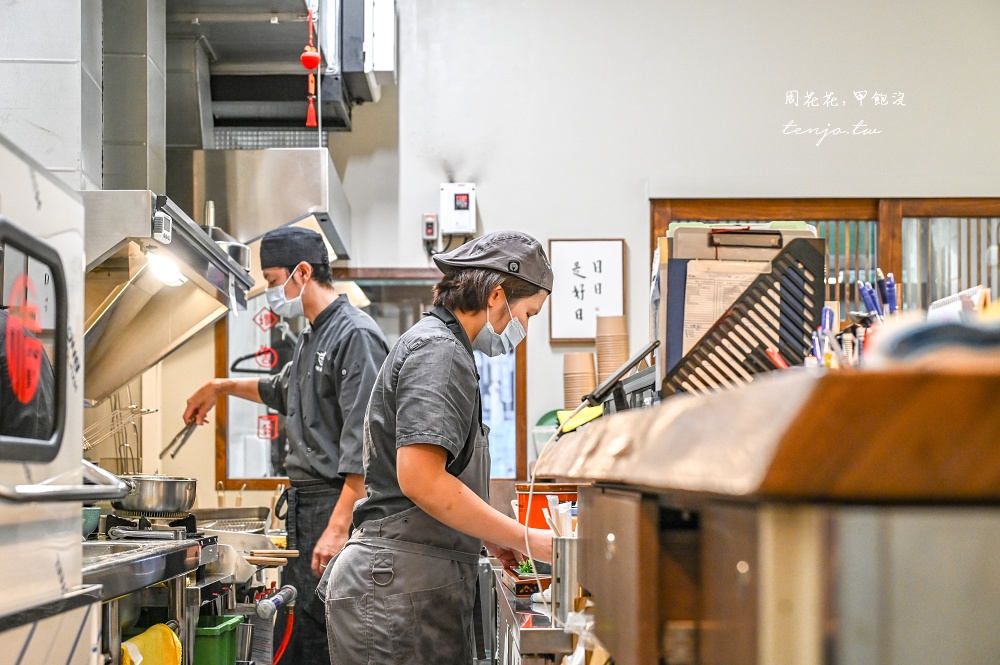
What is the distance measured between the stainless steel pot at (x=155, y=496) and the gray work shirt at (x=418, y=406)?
47.0 inches

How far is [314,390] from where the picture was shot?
→ 130 inches

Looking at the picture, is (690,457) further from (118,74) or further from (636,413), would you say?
(118,74)

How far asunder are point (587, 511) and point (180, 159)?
12.2 feet

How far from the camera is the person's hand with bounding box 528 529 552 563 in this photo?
164 cm

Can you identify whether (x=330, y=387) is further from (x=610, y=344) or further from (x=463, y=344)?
(x=610, y=344)

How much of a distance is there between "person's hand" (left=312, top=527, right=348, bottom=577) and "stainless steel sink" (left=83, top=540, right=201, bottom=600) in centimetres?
36

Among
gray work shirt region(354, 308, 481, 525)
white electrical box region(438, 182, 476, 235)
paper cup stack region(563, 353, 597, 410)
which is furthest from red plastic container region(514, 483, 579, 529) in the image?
white electrical box region(438, 182, 476, 235)

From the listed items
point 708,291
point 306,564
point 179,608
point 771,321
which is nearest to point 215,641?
point 179,608

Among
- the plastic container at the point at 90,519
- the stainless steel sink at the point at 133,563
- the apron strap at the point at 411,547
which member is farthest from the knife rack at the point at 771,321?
the plastic container at the point at 90,519

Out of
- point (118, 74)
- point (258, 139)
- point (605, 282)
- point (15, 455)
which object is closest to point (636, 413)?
point (15, 455)

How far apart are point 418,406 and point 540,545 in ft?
1.18

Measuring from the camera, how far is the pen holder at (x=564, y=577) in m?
1.24

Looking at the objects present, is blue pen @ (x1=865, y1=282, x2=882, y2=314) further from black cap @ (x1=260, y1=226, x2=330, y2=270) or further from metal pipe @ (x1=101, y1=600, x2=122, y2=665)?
black cap @ (x1=260, y1=226, x2=330, y2=270)

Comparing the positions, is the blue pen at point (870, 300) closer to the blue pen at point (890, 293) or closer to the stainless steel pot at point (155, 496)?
the blue pen at point (890, 293)
